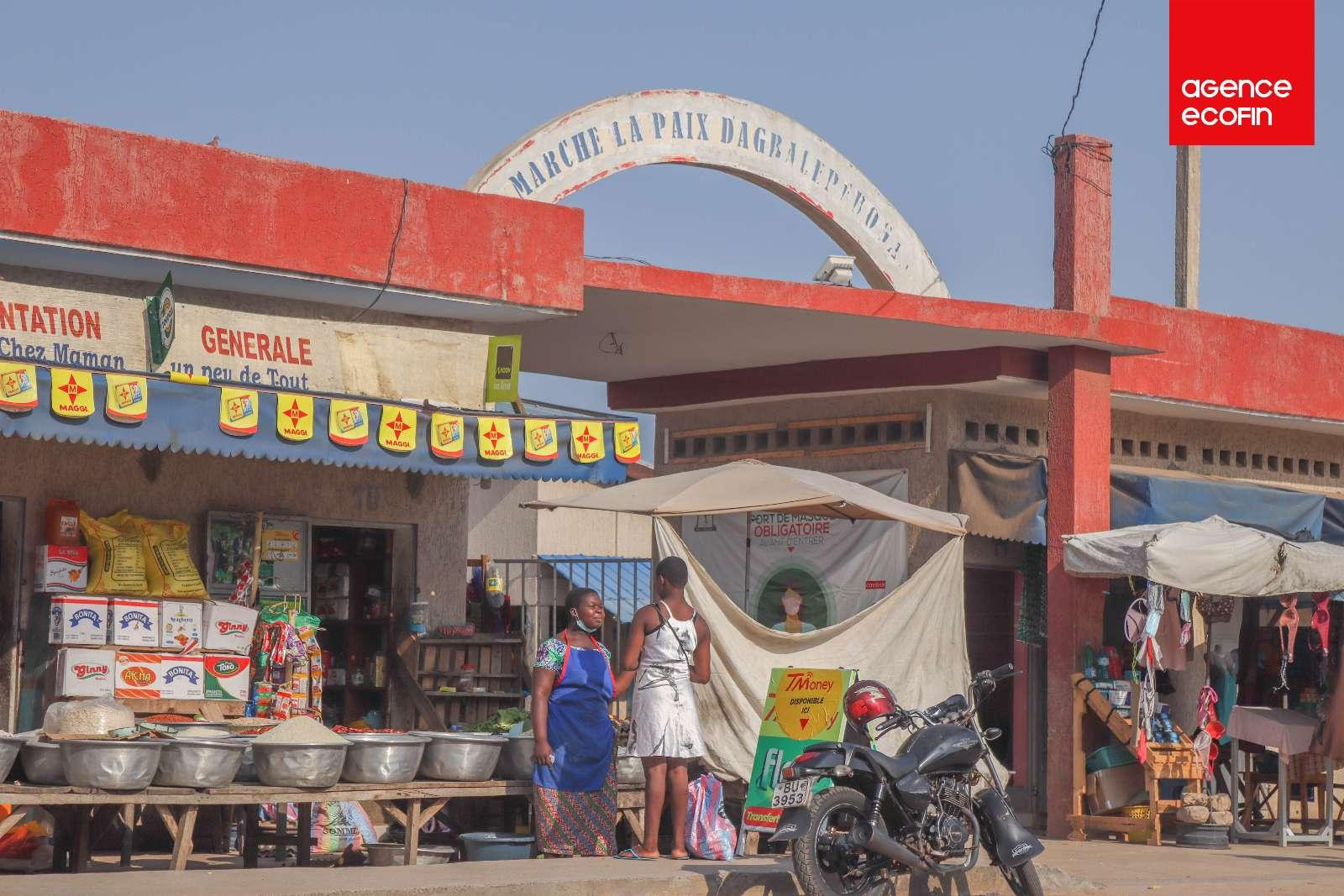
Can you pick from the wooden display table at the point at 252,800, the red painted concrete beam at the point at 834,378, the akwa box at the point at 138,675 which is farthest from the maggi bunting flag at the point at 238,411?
the red painted concrete beam at the point at 834,378

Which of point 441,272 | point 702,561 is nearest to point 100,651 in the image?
point 441,272

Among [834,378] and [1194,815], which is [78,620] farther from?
[1194,815]

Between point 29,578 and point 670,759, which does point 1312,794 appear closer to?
point 670,759

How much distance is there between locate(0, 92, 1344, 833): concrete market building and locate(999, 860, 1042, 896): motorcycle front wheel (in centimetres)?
501

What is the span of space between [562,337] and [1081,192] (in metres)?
4.37

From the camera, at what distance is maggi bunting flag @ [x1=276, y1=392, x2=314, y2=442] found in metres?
10.6

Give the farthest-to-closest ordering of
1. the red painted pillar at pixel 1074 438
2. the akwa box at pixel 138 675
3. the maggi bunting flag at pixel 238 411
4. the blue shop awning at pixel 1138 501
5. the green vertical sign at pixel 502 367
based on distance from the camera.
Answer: the blue shop awning at pixel 1138 501, the red painted pillar at pixel 1074 438, the green vertical sign at pixel 502 367, the akwa box at pixel 138 675, the maggi bunting flag at pixel 238 411

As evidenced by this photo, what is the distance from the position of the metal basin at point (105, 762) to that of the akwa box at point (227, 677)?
2543 mm

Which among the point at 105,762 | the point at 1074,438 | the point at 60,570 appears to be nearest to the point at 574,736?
the point at 105,762

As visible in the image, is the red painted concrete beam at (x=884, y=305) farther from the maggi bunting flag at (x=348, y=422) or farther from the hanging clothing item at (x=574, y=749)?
the hanging clothing item at (x=574, y=749)

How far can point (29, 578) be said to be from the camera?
10.8 metres

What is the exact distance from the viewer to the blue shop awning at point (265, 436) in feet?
32.2

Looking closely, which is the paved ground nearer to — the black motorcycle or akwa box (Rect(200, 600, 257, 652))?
the black motorcycle

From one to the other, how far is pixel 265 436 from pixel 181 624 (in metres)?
1.40
